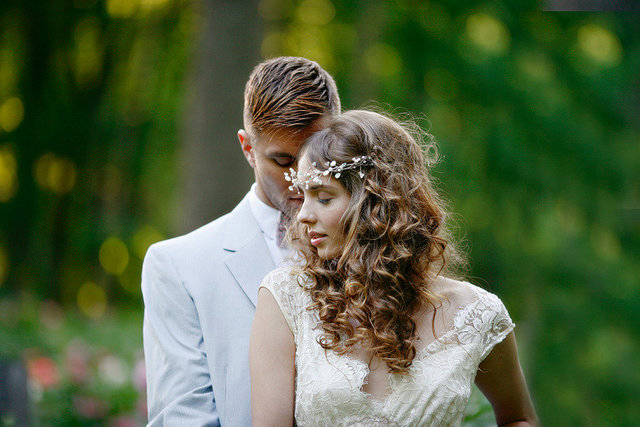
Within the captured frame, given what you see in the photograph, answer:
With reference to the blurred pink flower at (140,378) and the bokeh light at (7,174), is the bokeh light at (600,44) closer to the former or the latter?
the blurred pink flower at (140,378)

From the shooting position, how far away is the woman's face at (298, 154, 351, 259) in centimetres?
265

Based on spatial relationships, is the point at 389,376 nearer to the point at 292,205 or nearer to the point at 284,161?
the point at 292,205

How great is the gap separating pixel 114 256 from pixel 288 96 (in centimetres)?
1152

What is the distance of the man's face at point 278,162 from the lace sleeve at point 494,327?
82 cm

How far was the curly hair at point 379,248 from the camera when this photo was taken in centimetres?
261

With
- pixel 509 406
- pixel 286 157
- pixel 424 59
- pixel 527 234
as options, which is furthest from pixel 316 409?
pixel 424 59

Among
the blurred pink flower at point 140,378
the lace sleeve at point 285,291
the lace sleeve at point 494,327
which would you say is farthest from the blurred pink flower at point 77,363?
the lace sleeve at point 494,327

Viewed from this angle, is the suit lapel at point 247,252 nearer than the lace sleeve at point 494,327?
No

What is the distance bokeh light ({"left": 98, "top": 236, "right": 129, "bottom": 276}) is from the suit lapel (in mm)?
10760

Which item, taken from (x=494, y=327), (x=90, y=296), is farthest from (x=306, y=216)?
(x=90, y=296)

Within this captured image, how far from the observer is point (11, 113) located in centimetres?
1292

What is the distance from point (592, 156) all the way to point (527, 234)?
47.3 inches

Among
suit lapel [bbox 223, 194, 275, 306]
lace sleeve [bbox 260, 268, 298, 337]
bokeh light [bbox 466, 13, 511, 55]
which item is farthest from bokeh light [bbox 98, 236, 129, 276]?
lace sleeve [bbox 260, 268, 298, 337]

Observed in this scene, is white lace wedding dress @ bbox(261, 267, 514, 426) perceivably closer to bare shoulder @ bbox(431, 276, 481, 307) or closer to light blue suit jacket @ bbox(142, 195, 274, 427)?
bare shoulder @ bbox(431, 276, 481, 307)
